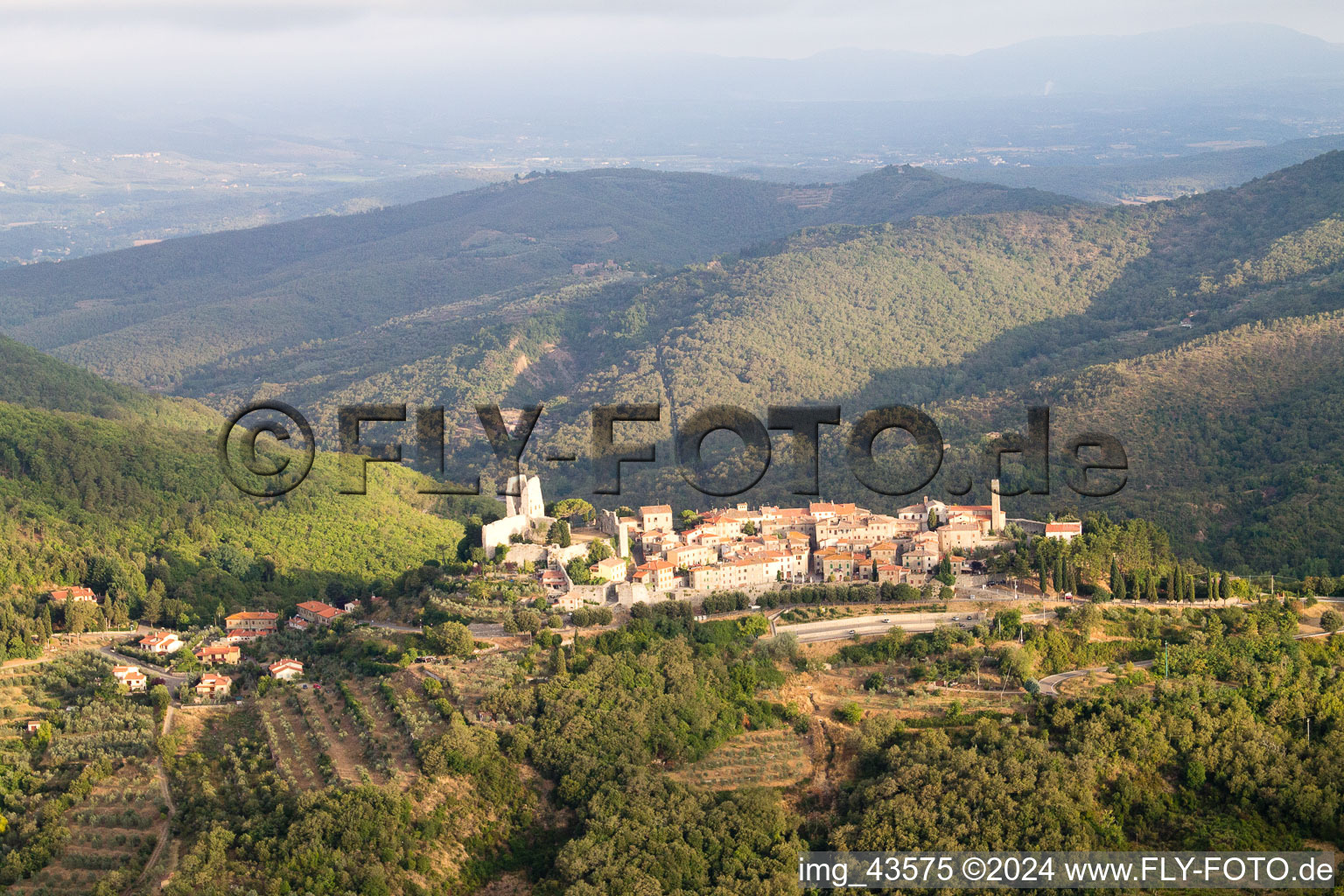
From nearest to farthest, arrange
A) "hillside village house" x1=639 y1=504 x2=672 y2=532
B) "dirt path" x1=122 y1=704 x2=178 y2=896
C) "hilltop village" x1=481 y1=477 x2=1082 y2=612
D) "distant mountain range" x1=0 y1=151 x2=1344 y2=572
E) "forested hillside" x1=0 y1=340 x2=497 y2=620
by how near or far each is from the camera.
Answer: "dirt path" x1=122 y1=704 x2=178 y2=896 < "hilltop village" x1=481 y1=477 x2=1082 y2=612 < "hillside village house" x1=639 y1=504 x2=672 y2=532 < "forested hillside" x1=0 y1=340 x2=497 y2=620 < "distant mountain range" x1=0 y1=151 x2=1344 y2=572

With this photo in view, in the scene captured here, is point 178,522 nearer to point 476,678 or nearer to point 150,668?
point 150,668

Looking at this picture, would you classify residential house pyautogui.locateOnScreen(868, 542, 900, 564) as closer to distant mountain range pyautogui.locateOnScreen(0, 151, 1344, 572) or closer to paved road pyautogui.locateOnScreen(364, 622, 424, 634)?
paved road pyautogui.locateOnScreen(364, 622, 424, 634)

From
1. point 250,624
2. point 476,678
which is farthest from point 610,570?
point 250,624

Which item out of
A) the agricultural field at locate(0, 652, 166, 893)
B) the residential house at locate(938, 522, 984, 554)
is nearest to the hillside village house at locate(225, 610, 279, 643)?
the agricultural field at locate(0, 652, 166, 893)

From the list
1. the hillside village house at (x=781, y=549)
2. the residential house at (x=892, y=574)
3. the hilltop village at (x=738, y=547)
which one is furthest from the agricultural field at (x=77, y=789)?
the residential house at (x=892, y=574)

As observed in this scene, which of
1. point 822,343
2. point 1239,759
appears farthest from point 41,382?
point 1239,759

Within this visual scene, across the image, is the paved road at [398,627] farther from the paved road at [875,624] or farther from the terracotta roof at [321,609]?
the paved road at [875,624]
